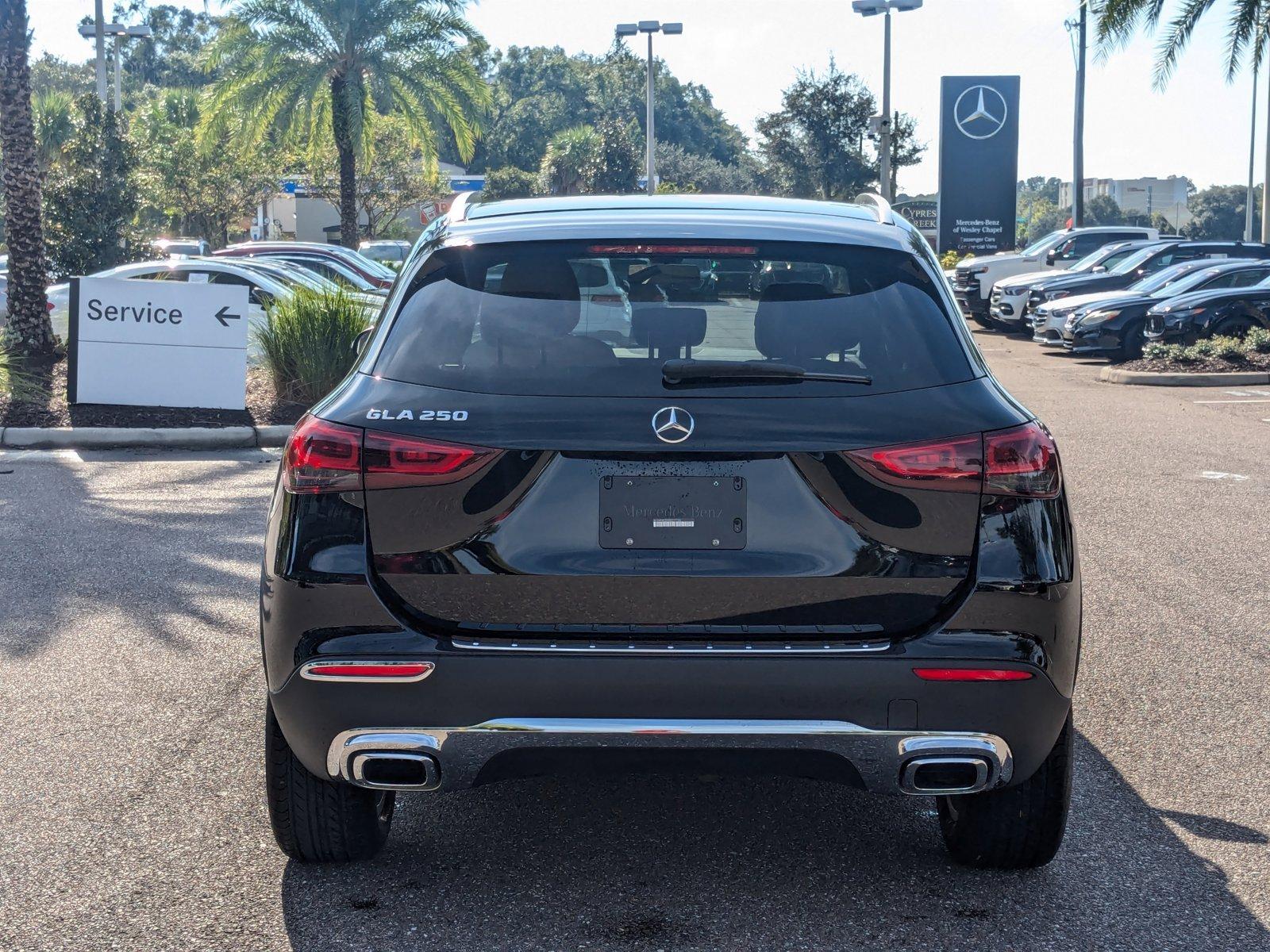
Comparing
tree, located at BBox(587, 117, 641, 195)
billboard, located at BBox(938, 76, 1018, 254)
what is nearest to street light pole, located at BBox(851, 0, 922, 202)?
billboard, located at BBox(938, 76, 1018, 254)

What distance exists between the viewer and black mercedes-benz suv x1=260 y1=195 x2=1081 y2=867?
127 inches

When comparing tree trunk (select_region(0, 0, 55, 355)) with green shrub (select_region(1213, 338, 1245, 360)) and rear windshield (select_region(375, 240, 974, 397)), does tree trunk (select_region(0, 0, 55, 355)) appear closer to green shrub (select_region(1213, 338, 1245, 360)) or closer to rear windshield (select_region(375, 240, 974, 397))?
rear windshield (select_region(375, 240, 974, 397))

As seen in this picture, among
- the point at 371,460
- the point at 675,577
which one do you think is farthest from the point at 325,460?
the point at 675,577

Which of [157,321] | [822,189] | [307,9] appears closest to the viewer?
[157,321]

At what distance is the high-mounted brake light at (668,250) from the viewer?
3.59 metres

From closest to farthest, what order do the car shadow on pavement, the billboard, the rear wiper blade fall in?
1. the rear wiper blade
2. the car shadow on pavement
3. the billboard

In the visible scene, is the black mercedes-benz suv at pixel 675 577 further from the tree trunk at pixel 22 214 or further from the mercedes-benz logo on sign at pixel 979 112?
the mercedes-benz logo on sign at pixel 979 112

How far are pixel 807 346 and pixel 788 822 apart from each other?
1546 mm

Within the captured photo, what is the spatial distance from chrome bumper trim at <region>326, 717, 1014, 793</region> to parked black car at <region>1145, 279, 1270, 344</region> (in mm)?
19511

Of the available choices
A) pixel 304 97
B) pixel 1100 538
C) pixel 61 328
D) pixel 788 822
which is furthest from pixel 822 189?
pixel 788 822

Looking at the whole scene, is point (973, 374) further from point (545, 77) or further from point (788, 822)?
point (545, 77)

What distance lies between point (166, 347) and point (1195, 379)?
42.1ft

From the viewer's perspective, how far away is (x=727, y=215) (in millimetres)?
3910

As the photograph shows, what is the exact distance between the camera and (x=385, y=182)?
52750mm
